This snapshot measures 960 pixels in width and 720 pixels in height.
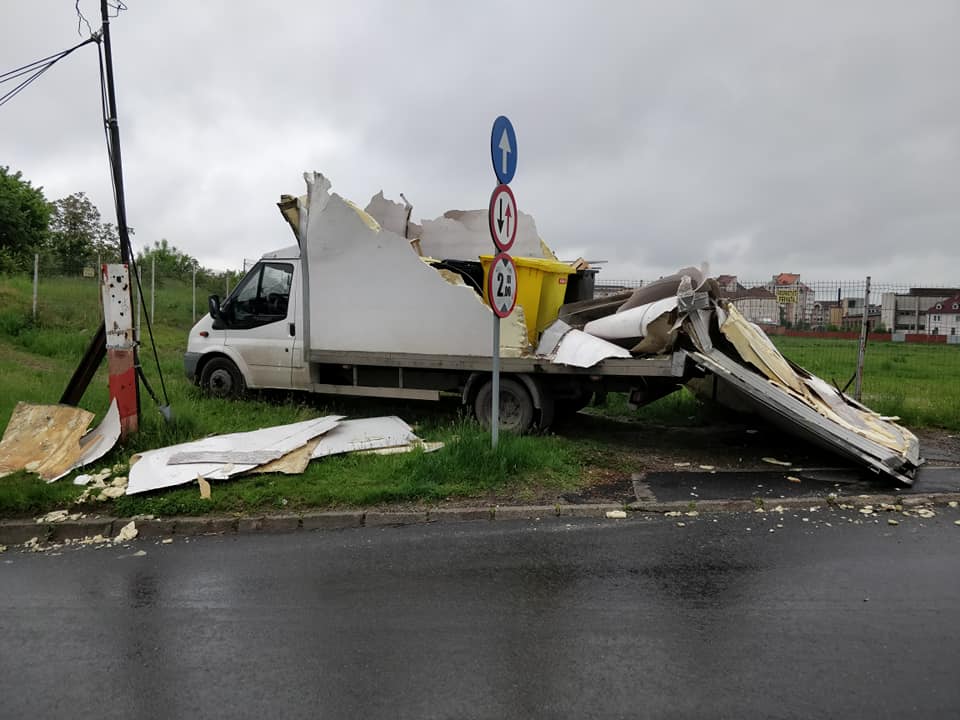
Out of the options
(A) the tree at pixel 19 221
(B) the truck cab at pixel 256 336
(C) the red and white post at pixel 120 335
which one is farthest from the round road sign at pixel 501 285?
(A) the tree at pixel 19 221

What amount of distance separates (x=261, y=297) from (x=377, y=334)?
196 cm

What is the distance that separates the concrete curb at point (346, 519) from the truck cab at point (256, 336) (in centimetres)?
362

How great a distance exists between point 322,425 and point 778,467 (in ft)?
16.2

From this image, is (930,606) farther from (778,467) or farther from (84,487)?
(84,487)

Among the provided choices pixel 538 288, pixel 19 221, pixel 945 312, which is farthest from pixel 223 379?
pixel 945 312

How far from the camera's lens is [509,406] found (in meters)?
7.90

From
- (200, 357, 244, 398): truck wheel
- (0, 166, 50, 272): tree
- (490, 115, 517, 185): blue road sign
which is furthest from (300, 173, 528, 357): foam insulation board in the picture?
(0, 166, 50, 272): tree

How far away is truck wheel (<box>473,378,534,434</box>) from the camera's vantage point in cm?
773

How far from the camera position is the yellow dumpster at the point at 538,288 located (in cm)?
795

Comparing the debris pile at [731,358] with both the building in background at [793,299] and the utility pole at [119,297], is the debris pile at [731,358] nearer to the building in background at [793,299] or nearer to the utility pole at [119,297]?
the building in background at [793,299]

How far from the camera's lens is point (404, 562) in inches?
180

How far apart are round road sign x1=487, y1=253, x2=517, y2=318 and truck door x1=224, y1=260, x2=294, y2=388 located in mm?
3708

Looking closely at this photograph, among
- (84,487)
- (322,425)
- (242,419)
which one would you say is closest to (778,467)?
(322,425)

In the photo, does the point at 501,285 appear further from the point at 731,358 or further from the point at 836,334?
the point at 836,334
